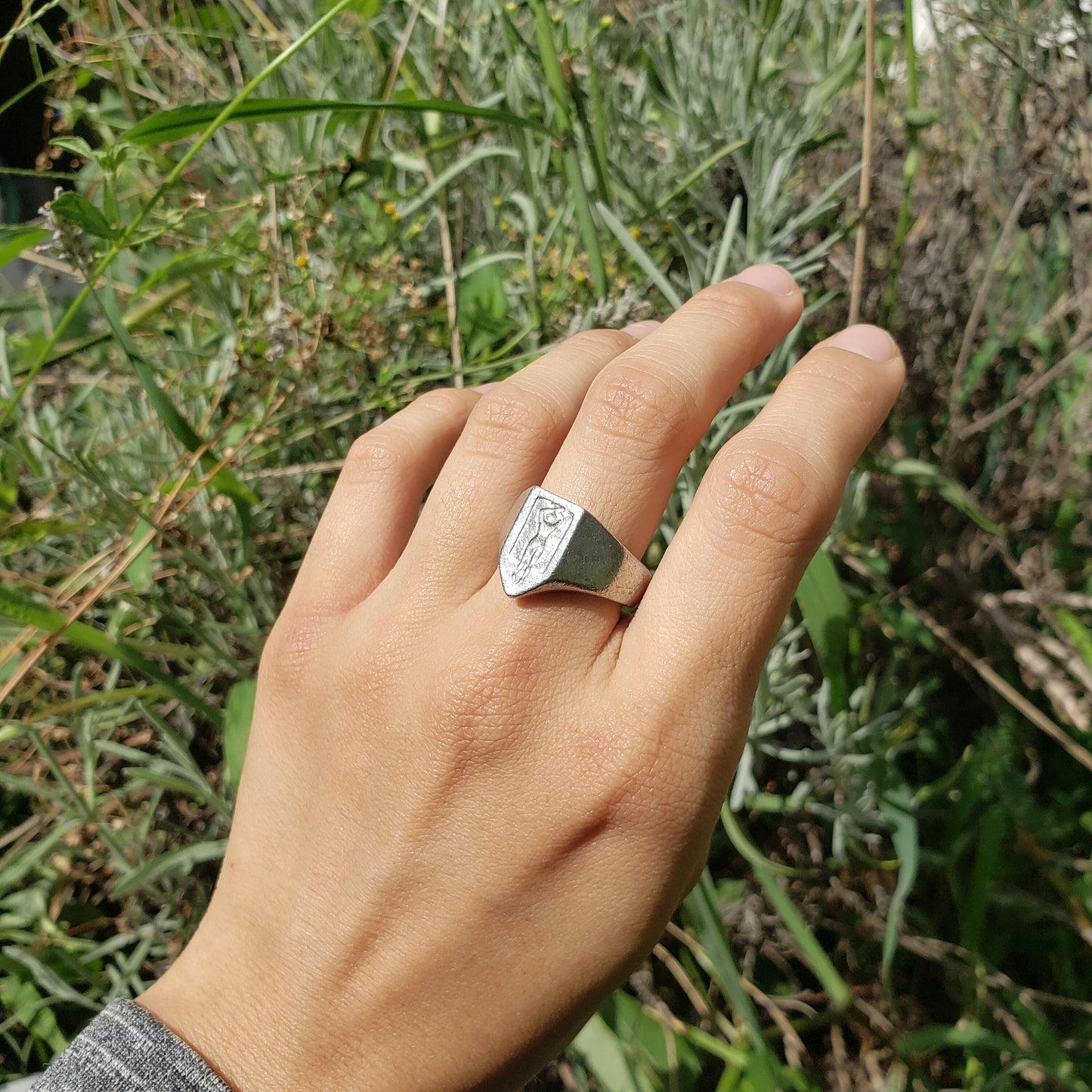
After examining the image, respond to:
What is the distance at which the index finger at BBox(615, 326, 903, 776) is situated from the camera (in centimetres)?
101

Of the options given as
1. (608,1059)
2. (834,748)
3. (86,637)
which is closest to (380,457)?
(86,637)

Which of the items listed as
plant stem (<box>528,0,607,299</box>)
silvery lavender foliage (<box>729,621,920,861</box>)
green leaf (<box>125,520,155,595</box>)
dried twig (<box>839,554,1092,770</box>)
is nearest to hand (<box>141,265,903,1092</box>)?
plant stem (<box>528,0,607,299</box>)

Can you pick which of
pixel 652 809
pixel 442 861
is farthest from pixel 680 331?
pixel 442 861

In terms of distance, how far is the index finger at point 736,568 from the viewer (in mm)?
1011

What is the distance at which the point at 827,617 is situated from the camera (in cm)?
131

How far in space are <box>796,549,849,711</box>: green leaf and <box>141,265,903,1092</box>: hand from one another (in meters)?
0.26

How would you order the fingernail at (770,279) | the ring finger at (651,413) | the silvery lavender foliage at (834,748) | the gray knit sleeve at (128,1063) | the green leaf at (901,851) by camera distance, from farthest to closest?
the silvery lavender foliage at (834,748) < the green leaf at (901,851) < the fingernail at (770,279) < the ring finger at (651,413) < the gray knit sleeve at (128,1063)

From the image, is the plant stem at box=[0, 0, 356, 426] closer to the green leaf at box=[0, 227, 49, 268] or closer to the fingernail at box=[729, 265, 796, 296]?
the green leaf at box=[0, 227, 49, 268]

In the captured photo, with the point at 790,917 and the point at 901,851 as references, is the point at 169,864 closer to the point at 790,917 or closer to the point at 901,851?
the point at 790,917

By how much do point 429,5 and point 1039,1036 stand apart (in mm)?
2244

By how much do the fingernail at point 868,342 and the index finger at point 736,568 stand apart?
133 millimetres

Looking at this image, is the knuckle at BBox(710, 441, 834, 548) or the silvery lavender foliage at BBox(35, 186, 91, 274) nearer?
the knuckle at BBox(710, 441, 834, 548)

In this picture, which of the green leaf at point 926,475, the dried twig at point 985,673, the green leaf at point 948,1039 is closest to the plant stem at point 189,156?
the green leaf at point 926,475

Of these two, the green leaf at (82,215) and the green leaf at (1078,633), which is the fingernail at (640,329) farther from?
the green leaf at (1078,633)
